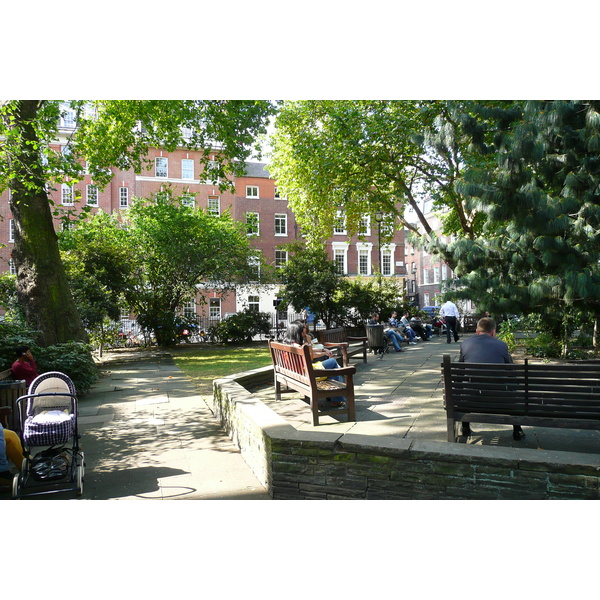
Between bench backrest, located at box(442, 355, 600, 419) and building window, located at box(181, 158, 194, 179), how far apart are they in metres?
43.6

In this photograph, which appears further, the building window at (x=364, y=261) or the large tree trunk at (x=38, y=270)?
the building window at (x=364, y=261)

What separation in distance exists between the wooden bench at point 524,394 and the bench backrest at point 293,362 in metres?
1.77

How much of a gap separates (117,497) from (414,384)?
6.02 metres

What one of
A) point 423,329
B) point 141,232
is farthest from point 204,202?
point 423,329

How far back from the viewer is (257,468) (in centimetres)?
513

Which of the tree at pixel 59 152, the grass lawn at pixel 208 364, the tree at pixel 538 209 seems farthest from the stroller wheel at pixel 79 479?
the tree at pixel 59 152

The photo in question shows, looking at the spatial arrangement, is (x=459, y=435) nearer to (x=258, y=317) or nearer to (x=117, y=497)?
(x=117, y=497)

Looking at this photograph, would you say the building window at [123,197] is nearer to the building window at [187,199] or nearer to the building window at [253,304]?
the building window at [253,304]

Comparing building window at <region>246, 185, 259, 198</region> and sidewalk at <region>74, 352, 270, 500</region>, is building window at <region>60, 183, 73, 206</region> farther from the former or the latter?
building window at <region>246, 185, 259, 198</region>

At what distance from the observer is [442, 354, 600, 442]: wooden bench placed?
4555 mm

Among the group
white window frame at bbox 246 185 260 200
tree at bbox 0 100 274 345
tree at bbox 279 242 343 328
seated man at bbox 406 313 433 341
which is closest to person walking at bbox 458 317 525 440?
tree at bbox 0 100 274 345

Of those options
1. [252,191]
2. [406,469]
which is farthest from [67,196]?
[252,191]

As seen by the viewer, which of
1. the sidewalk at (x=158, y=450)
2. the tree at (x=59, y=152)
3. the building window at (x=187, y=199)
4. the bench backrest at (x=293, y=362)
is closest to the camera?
the sidewalk at (x=158, y=450)

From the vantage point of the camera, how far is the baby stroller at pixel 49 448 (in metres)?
4.68
